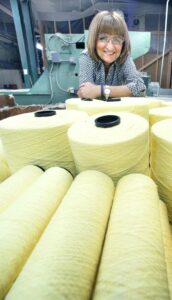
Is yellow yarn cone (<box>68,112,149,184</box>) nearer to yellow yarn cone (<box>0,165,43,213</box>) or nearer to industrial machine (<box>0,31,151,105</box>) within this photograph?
yellow yarn cone (<box>0,165,43,213</box>)

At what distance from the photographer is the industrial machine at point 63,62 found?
1.96 m

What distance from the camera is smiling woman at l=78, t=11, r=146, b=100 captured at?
815 mm

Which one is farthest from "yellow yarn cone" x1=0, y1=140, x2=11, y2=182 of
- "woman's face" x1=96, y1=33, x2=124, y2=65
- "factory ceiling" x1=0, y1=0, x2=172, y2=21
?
"factory ceiling" x1=0, y1=0, x2=172, y2=21

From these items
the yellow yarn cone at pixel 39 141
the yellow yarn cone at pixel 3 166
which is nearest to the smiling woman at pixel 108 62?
the yellow yarn cone at pixel 39 141

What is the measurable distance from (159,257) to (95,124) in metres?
0.35

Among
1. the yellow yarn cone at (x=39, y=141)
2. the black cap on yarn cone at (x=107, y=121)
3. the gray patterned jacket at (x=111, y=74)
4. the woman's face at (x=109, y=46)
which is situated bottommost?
the yellow yarn cone at (x=39, y=141)

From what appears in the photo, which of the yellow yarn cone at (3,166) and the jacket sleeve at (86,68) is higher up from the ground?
the jacket sleeve at (86,68)

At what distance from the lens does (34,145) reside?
542mm

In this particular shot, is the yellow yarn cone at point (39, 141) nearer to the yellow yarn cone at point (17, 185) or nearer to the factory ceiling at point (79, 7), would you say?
the yellow yarn cone at point (17, 185)

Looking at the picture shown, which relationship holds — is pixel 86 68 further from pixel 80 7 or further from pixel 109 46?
pixel 80 7

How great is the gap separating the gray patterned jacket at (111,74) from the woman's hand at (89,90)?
83mm

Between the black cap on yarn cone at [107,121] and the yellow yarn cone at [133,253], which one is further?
the black cap on yarn cone at [107,121]

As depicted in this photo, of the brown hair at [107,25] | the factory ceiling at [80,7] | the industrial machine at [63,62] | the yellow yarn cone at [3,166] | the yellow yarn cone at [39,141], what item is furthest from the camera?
the factory ceiling at [80,7]

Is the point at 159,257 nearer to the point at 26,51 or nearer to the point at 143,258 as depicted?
the point at 143,258
